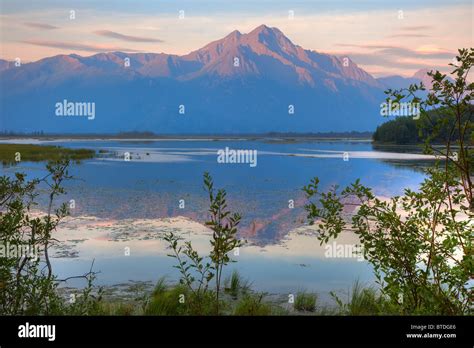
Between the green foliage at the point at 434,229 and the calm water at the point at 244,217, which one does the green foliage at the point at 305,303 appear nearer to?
the calm water at the point at 244,217

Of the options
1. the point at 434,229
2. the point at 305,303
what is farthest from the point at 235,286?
the point at 434,229

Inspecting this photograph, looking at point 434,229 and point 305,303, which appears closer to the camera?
point 434,229

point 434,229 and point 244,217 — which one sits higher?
point 434,229

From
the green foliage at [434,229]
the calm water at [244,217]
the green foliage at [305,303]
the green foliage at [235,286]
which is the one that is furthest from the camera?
the calm water at [244,217]

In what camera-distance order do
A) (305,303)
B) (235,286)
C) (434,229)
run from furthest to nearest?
(235,286) → (305,303) → (434,229)

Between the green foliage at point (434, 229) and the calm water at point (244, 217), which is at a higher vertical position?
the green foliage at point (434, 229)

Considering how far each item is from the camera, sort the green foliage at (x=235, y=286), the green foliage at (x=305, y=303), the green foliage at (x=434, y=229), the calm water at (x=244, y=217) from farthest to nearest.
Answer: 1. the calm water at (x=244, y=217)
2. the green foliage at (x=235, y=286)
3. the green foliage at (x=305, y=303)
4. the green foliage at (x=434, y=229)

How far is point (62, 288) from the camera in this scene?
13.9 metres

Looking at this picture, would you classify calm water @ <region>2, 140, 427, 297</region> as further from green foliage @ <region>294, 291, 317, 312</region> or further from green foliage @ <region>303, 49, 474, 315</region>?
green foliage @ <region>303, 49, 474, 315</region>

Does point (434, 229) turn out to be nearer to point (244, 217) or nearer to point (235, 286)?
point (235, 286)

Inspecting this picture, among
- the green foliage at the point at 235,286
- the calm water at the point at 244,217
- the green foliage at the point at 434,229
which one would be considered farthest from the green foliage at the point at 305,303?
the green foliage at the point at 434,229

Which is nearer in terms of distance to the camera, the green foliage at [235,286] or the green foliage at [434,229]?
the green foliage at [434,229]
